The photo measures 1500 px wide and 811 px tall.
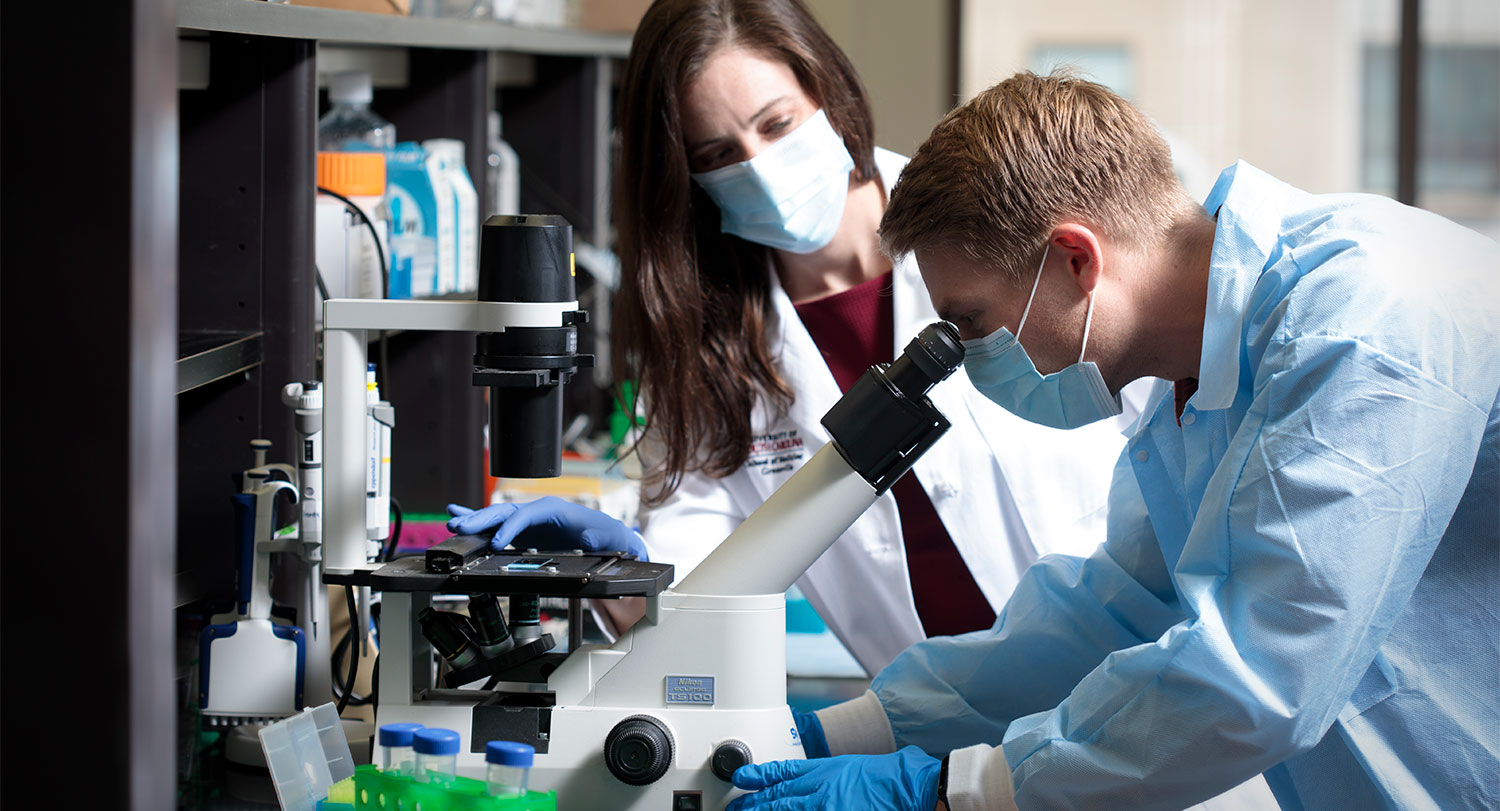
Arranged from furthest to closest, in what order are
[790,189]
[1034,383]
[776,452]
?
1. [776,452]
2. [790,189]
3. [1034,383]

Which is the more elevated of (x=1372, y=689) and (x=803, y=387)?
(x=803, y=387)

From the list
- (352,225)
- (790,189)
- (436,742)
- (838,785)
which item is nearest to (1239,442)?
(838,785)

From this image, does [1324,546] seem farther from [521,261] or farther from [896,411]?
[521,261]

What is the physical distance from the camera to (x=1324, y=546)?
0.87 m

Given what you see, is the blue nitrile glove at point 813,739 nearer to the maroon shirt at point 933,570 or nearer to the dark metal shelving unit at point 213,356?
the maroon shirt at point 933,570

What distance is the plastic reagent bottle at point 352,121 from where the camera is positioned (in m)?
1.74

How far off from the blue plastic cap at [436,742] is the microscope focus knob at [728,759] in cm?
22

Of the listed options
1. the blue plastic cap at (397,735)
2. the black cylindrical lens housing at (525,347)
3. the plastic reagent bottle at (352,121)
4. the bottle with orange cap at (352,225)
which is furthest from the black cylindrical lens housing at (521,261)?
the plastic reagent bottle at (352,121)

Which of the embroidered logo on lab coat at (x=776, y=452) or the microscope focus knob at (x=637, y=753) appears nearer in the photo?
the microscope focus knob at (x=637, y=753)

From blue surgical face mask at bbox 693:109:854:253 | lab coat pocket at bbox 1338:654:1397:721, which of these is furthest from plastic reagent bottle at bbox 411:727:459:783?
blue surgical face mask at bbox 693:109:854:253

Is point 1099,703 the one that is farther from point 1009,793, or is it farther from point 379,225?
point 379,225

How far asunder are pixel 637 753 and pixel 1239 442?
0.53 m

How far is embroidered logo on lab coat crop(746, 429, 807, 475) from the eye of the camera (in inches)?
66.0

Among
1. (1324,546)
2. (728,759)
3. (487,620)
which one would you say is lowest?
(728,759)
